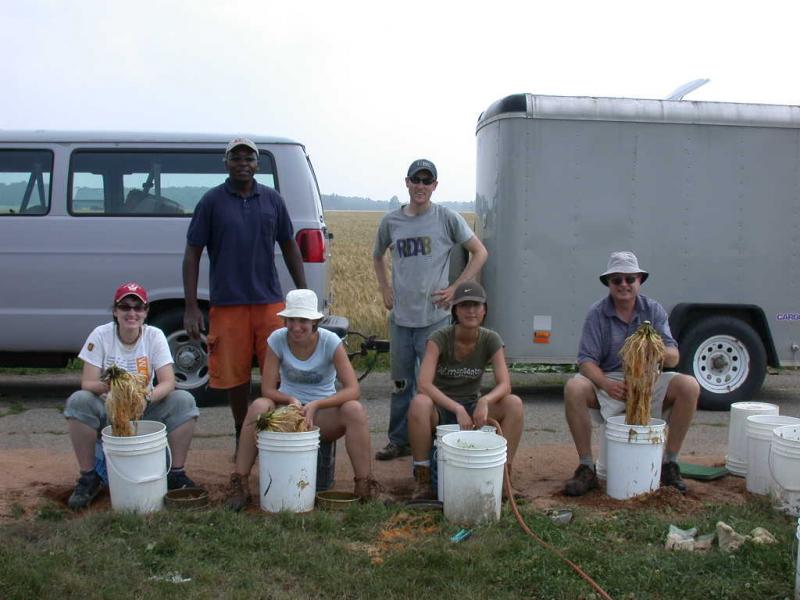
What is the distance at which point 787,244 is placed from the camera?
25.0ft

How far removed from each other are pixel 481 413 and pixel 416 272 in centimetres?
137

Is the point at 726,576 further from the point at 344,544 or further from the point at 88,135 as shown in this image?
the point at 88,135

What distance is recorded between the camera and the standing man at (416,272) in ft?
18.8

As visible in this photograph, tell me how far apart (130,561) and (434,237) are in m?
2.96

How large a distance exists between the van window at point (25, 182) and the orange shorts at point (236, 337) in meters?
2.88

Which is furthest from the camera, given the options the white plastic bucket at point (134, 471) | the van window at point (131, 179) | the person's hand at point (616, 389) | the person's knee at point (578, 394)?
the van window at point (131, 179)

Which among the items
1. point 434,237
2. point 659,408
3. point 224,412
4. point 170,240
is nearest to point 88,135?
point 170,240

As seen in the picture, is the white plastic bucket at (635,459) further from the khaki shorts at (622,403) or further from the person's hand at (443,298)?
the person's hand at (443,298)

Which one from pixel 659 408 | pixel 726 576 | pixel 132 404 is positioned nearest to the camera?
pixel 726 576

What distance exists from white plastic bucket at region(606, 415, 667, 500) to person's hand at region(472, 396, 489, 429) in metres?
0.74

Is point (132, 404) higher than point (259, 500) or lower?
higher

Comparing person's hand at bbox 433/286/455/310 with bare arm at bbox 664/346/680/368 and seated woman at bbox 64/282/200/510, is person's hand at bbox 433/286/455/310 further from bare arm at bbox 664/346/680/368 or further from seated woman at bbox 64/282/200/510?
seated woman at bbox 64/282/200/510

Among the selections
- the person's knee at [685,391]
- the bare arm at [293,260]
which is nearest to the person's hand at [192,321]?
the bare arm at [293,260]

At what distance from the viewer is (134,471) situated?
4383mm
